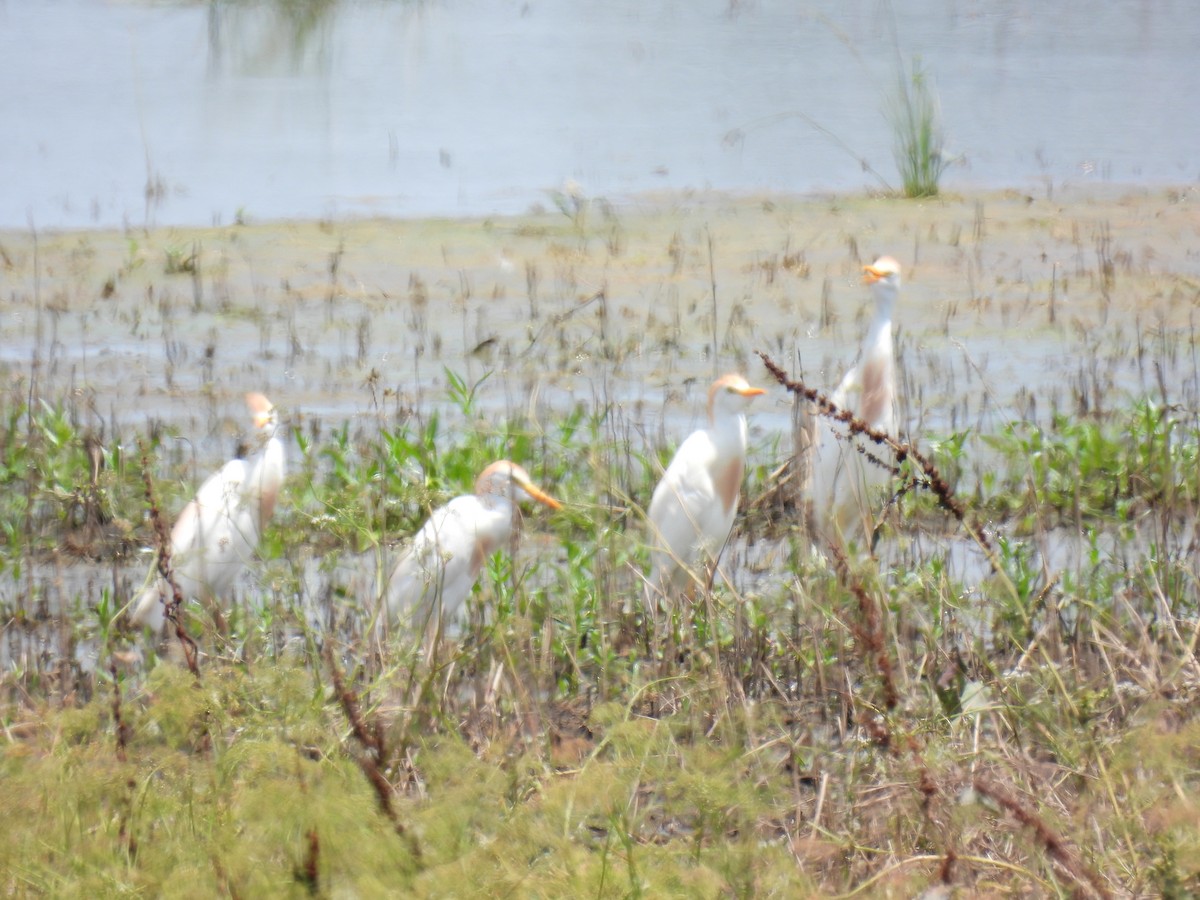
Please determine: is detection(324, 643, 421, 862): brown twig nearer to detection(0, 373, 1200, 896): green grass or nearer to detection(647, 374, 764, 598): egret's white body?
detection(0, 373, 1200, 896): green grass

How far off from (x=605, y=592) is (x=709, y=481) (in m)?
0.82

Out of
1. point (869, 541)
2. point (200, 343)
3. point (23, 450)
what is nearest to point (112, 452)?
point (23, 450)

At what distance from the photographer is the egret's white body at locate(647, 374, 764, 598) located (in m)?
3.24

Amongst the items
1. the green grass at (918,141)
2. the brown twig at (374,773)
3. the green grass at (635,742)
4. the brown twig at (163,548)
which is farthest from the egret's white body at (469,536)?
the green grass at (918,141)

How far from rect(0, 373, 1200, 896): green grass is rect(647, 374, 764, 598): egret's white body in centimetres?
13

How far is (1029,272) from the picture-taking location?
6.25m

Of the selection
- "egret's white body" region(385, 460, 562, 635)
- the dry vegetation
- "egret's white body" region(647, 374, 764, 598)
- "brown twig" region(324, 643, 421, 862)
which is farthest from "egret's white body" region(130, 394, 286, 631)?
"brown twig" region(324, 643, 421, 862)

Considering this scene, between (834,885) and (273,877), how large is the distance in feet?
2.19

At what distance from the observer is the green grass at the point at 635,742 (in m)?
1.35

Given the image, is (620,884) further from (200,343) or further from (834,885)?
(200,343)

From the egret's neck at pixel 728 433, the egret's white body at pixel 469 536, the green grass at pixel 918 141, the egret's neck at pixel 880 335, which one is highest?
the green grass at pixel 918 141

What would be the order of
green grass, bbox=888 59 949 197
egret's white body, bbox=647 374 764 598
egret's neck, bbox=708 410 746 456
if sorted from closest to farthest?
1. egret's white body, bbox=647 374 764 598
2. egret's neck, bbox=708 410 746 456
3. green grass, bbox=888 59 949 197

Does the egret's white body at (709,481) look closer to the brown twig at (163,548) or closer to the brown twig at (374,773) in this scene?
the brown twig at (163,548)

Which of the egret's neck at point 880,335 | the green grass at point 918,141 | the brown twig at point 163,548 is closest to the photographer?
the brown twig at point 163,548
